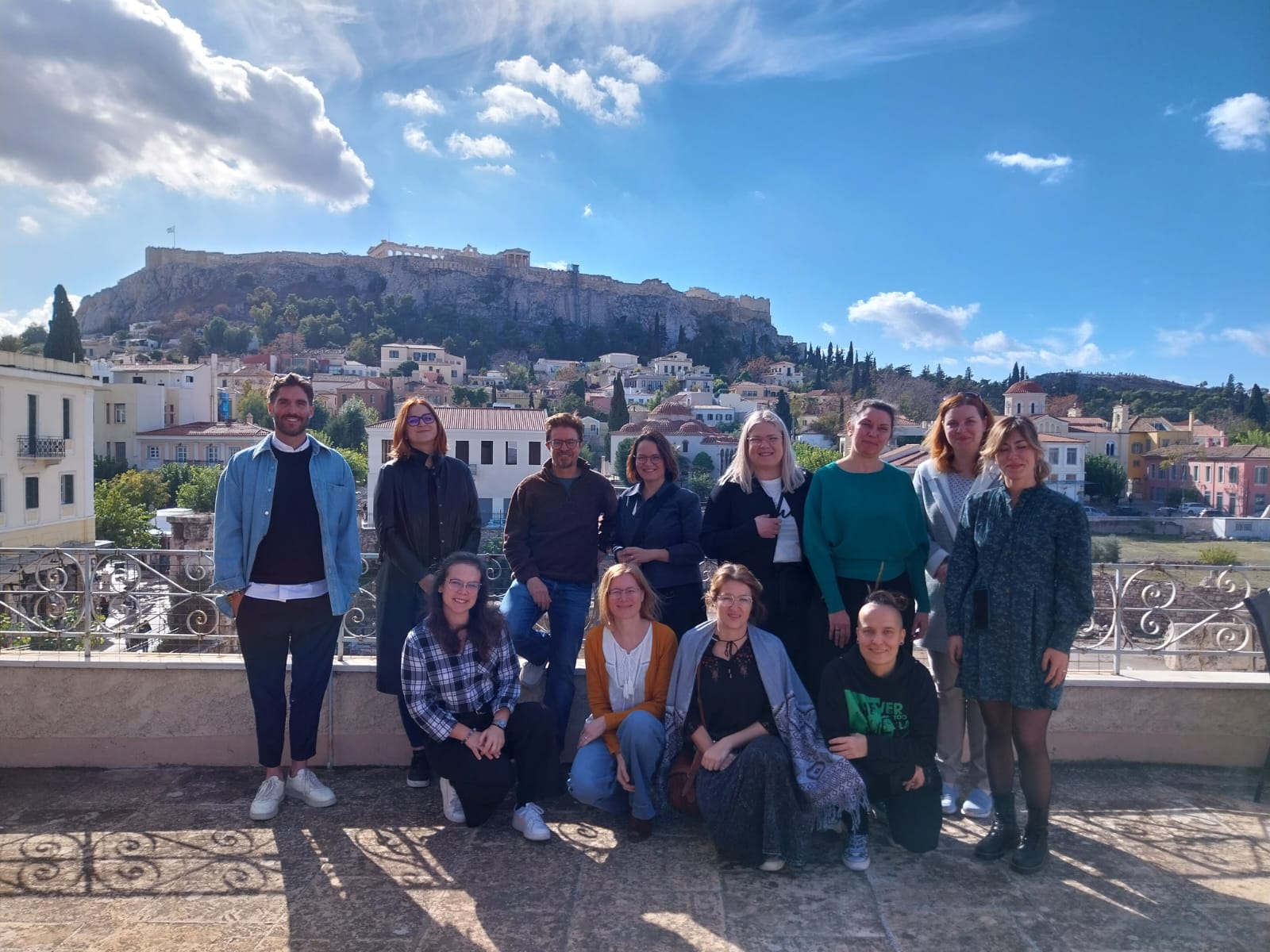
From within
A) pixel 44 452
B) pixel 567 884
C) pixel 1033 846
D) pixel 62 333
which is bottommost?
pixel 567 884

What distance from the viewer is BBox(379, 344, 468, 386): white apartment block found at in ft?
276

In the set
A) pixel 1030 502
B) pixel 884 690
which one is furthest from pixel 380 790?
pixel 1030 502

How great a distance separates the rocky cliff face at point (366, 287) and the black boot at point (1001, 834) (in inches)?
4328

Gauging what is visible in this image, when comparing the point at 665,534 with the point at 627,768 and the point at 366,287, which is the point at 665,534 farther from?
the point at 366,287

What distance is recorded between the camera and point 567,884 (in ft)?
8.27

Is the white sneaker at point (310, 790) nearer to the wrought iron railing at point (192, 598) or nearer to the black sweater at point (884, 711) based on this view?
the wrought iron railing at point (192, 598)

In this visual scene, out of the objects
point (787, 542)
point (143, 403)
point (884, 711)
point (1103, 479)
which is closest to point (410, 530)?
point (787, 542)

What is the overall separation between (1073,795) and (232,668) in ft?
11.5

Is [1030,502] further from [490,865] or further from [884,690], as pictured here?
[490,865]

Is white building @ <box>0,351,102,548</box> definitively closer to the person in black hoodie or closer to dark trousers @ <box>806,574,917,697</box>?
dark trousers @ <box>806,574,917,697</box>

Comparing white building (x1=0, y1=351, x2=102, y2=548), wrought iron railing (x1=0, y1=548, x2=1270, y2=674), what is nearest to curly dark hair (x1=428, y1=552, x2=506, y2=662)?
wrought iron railing (x1=0, y1=548, x2=1270, y2=674)

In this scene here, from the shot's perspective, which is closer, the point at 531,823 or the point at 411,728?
the point at 531,823

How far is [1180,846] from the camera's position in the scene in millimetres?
2770

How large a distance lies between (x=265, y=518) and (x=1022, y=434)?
8.96 ft
